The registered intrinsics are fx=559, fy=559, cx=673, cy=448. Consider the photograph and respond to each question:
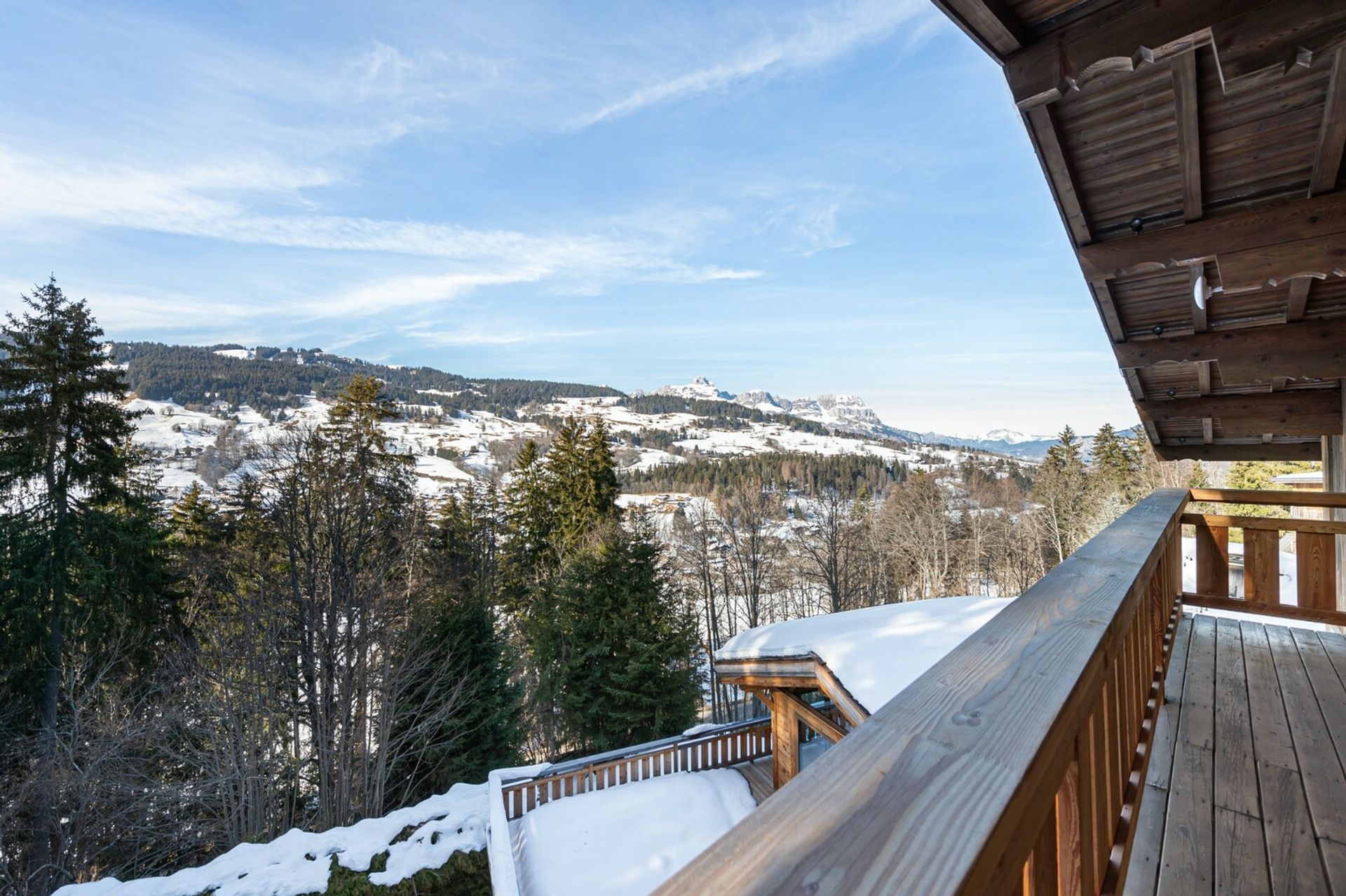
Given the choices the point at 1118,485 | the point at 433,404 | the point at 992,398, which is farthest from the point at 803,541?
the point at 433,404

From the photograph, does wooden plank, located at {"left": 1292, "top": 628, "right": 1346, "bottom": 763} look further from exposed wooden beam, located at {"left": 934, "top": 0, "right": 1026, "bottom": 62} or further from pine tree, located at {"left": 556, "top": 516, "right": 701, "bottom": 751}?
pine tree, located at {"left": 556, "top": 516, "right": 701, "bottom": 751}

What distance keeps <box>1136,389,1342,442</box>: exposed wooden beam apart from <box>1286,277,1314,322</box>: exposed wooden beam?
2129 millimetres

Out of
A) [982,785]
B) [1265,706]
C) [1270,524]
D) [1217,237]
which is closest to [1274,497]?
[1270,524]

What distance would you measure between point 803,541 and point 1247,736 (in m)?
21.2

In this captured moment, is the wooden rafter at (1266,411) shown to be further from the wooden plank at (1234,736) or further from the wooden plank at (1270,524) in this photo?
the wooden plank at (1234,736)

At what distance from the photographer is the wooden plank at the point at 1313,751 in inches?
70.7

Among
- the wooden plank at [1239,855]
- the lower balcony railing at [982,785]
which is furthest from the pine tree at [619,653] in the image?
the lower balcony railing at [982,785]

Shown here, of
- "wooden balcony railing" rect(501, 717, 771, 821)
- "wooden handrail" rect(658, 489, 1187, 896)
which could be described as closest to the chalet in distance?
"wooden handrail" rect(658, 489, 1187, 896)

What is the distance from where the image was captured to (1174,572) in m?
3.52

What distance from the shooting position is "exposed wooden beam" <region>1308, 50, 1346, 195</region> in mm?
2471

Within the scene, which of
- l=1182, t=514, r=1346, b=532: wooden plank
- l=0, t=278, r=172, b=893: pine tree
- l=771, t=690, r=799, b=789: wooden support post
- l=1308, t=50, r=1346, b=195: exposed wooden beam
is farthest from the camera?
l=0, t=278, r=172, b=893: pine tree

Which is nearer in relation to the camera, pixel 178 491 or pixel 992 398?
pixel 178 491

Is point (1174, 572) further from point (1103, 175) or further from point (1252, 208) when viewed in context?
point (1103, 175)

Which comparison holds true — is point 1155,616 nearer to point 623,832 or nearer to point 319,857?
point 623,832
